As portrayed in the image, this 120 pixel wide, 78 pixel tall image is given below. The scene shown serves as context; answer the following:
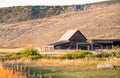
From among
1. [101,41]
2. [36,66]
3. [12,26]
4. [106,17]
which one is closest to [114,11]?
[106,17]

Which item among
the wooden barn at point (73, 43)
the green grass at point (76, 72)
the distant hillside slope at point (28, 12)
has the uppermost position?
the distant hillside slope at point (28, 12)

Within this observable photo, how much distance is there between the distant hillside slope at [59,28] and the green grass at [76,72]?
61.1 meters

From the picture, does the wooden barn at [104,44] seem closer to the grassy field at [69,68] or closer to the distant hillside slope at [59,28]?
the distant hillside slope at [59,28]

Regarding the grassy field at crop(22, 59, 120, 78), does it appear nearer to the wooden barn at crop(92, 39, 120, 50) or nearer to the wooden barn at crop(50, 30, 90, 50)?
the wooden barn at crop(50, 30, 90, 50)

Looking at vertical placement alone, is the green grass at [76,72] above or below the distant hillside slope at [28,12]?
below

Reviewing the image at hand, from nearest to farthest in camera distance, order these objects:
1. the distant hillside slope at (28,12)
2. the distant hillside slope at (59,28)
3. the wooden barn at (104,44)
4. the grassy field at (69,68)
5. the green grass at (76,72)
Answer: the green grass at (76,72) → the grassy field at (69,68) → the wooden barn at (104,44) → the distant hillside slope at (59,28) → the distant hillside slope at (28,12)

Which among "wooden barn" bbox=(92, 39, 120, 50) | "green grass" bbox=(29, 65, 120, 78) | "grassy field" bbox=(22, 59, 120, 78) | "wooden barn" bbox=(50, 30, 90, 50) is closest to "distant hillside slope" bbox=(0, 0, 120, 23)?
"wooden barn" bbox=(50, 30, 90, 50)

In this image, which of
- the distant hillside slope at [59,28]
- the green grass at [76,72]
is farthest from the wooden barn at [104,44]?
the green grass at [76,72]

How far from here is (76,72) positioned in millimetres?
42406

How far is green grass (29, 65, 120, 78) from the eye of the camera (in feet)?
127

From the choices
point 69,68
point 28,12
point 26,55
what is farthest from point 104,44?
point 28,12

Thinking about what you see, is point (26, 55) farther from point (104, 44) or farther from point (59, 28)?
point (59, 28)

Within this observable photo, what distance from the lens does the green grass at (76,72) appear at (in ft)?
127

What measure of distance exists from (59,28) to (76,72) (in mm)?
89931
